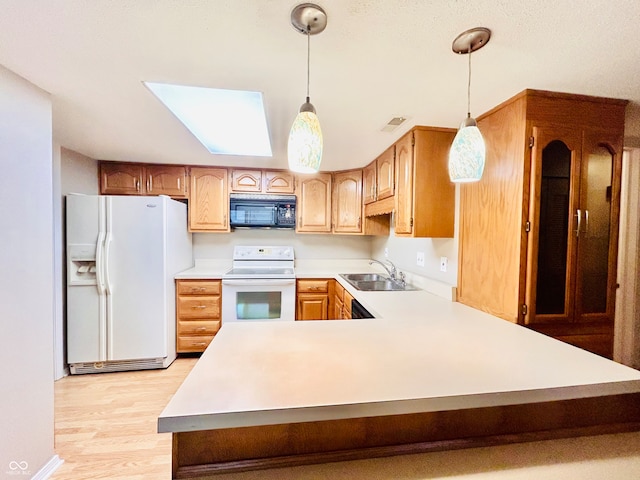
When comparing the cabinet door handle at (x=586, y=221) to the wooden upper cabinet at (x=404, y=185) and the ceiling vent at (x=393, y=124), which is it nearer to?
the wooden upper cabinet at (x=404, y=185)

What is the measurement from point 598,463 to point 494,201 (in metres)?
1.18

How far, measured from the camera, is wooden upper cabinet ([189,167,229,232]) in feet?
10.0

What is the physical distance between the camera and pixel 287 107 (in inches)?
61.9

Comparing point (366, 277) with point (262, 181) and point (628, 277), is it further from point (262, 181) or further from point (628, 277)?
point (628, 277)

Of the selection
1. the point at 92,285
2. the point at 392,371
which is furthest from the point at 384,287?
the point at 92,285

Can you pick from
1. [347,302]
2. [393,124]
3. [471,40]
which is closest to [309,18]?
[471,40]

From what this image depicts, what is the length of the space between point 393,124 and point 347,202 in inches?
60.1

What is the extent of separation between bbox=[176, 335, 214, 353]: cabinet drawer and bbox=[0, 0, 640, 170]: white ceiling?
2.16 meters

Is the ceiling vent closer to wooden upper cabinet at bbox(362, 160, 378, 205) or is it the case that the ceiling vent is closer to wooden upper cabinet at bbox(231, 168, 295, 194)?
wooden upper cabinet at bbox(362, 160, 378, 205)

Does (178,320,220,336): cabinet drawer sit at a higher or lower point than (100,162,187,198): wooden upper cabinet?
lower

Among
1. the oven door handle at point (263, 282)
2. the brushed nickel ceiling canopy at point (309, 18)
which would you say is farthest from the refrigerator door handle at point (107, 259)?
the brushed nickel ceiling canopy at point (309, 18)

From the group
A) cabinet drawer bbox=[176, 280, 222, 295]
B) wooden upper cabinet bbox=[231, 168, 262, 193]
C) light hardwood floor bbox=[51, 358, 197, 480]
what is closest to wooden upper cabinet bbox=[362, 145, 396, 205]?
wooden upper cabinet bbox=[231, 168, 262, 193]

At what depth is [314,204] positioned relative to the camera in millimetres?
3305

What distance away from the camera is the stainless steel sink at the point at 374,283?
8.21ft
